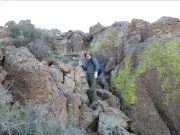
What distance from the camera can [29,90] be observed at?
896 cm

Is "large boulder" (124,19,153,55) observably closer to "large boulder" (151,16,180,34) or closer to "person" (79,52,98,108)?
"large boulder" (151,16,180,34)

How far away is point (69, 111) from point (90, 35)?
7.07 m

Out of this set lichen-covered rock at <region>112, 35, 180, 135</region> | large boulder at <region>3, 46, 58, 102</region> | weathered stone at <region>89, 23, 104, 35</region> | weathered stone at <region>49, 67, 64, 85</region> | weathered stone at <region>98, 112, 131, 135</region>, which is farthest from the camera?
weathered stone at <region>89, 23, 104, 35</region>

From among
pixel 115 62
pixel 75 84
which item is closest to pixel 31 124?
pixel 75 84

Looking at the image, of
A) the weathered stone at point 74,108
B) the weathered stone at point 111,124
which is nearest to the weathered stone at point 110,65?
the weathered stone at point 111,124

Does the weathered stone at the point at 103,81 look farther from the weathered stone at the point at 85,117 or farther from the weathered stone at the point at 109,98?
the weathered stone at the point at 85,117

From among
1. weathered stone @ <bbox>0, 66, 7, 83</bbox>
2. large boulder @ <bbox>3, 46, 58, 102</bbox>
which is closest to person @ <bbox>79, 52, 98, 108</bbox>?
large boulder @ <bbox>3, 46, 58, 102</bbox>

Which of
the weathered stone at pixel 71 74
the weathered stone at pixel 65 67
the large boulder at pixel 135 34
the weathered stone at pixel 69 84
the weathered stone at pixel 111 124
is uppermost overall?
the large boulder at pixel 135 34

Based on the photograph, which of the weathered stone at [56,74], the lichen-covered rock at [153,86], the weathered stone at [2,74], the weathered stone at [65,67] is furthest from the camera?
the weathered stone at [65,67]

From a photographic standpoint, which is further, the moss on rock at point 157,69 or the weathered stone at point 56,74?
the moss on rock at point 157,69

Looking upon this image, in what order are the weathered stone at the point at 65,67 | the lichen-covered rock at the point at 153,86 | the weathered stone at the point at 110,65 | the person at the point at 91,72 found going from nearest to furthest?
the lichen-covered rock at the point at 153,86 → the weathered stone at the point at 65,67 → the person at the point at 91,72 → the weathered stone at the point at 110,65

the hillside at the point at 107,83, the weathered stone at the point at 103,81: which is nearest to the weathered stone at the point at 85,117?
the hillside at the point at 107,83

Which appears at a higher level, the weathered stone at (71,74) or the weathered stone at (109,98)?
the weathered stone at (71,74)

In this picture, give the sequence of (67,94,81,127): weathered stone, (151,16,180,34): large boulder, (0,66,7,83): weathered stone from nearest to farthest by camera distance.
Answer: (0,66,7,83): weathered stone → (67,94,81,127): weathered stone → (151,16,180,34): large boulder
